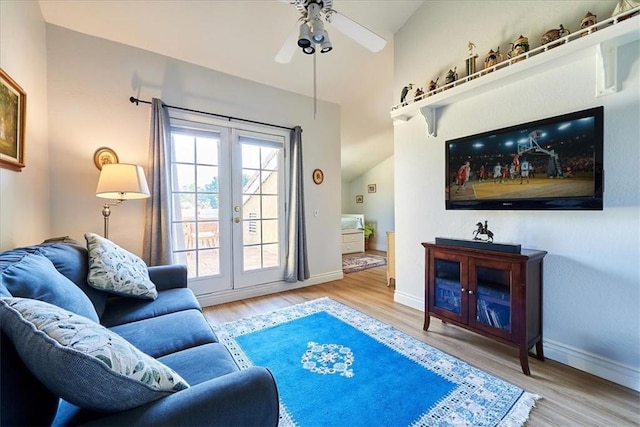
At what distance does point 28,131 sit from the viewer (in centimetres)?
198

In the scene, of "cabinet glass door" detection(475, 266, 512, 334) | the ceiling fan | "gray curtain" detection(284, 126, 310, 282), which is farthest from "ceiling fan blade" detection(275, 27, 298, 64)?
"cabinet glass door" detection(475, 266, 512, 334)

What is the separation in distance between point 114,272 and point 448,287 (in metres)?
2.38

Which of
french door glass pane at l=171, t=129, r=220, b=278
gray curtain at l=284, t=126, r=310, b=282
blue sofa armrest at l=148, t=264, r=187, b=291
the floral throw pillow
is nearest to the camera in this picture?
the floral throw pillow

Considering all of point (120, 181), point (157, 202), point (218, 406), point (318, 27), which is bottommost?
point (218, 406)

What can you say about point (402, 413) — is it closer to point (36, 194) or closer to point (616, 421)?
point (616, 421)

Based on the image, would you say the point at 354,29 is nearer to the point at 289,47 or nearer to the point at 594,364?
the point at 289,47

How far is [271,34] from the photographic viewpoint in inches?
111

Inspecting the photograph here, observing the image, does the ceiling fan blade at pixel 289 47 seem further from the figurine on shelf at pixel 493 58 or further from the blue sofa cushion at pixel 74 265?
the blue sofa cushion at pixel 74 265

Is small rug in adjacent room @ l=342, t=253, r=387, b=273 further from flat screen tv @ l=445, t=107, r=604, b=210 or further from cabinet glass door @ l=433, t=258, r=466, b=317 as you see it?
flat screen tv @ l=445, t=107, r=604, b=210

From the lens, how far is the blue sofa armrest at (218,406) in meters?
0.66

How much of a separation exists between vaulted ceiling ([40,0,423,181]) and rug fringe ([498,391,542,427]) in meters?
2.53

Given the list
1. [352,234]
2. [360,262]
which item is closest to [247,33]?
[360,262]

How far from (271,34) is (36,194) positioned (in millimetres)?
2521

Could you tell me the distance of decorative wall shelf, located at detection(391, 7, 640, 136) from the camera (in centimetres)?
Answer: 150
